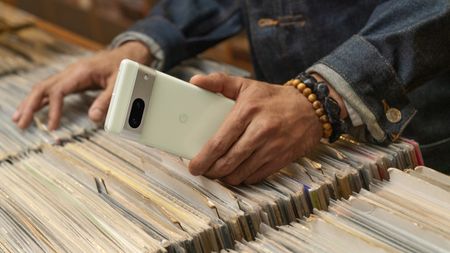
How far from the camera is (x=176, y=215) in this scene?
69cm

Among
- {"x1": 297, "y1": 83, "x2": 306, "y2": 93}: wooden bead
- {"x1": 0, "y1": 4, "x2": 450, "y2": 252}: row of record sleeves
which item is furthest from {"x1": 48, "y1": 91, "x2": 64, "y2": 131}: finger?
{"x1": 297, "y1": 83, "x2": 306, "y2": 93}: wooden bead

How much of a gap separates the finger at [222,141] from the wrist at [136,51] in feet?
1.54

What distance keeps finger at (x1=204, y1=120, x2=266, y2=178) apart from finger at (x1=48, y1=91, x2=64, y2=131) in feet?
1.38

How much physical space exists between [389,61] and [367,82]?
0.16 feet

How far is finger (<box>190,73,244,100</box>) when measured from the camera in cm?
75

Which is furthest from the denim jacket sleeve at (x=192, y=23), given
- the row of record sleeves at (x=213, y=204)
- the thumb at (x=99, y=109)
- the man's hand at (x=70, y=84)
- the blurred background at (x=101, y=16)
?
the blurred background at (x=101, y=16)

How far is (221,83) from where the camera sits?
2.54 feet

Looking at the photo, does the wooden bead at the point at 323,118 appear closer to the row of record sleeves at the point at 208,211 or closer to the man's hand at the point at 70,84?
the row of record sleeves at the point at 208,211

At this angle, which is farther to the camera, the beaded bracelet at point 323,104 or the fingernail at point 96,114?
the fingernail at point 96,114

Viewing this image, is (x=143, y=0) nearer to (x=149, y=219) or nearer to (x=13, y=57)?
(x=13, y=57)

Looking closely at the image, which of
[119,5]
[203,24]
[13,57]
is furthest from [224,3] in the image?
[119,5]

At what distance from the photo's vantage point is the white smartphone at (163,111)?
2.27ft

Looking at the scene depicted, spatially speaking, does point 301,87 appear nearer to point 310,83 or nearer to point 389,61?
point 310,83

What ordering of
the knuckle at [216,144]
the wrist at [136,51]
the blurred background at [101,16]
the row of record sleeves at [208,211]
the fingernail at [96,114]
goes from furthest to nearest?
the blurred background at [101,16]
the wrist at [136,51]
the fingernail at [96,114]
the knuckle at [216,144]
the row of record sleeves at [208,211]
